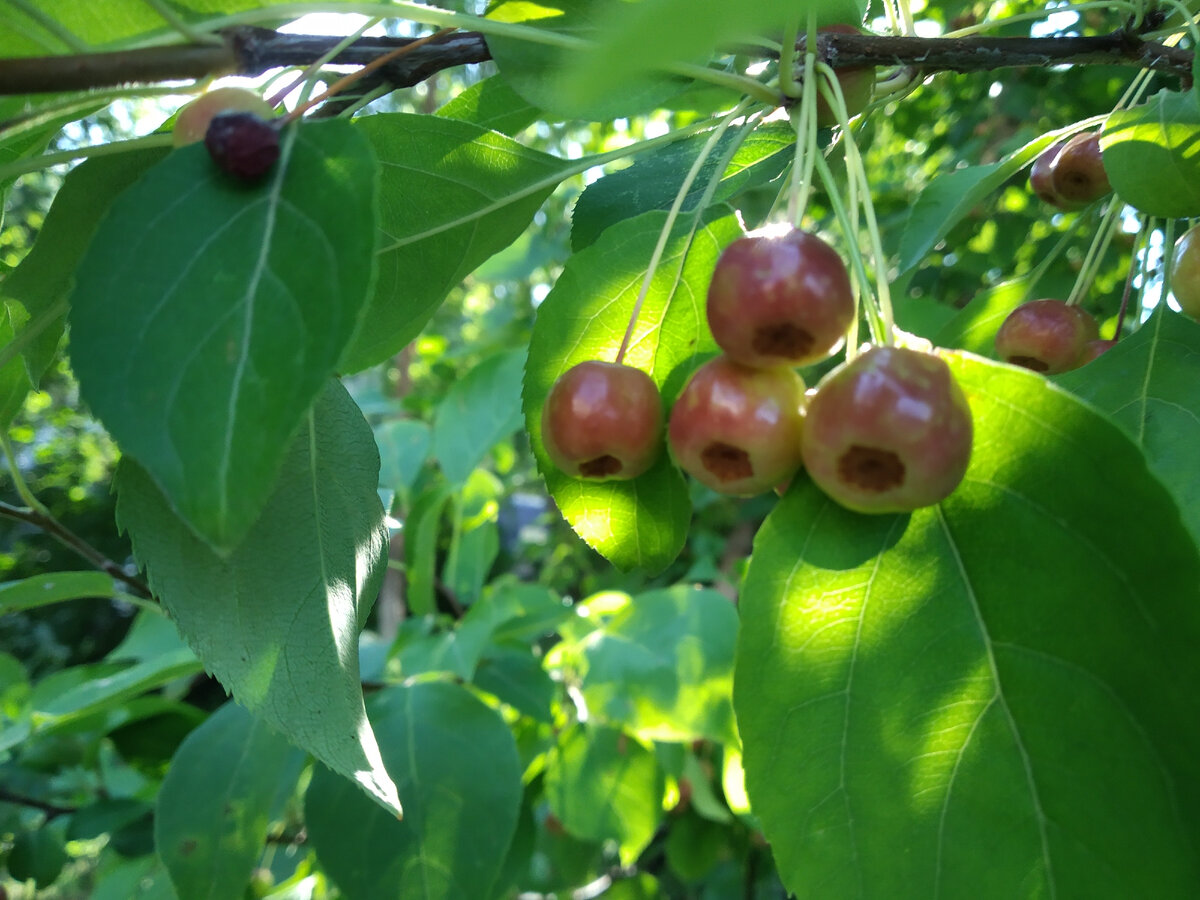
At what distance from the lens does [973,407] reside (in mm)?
679

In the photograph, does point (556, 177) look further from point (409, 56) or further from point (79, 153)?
point (79, 153)

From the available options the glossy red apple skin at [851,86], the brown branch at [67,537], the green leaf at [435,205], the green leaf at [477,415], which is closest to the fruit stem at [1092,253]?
the glossy red apple skin at [851,86]

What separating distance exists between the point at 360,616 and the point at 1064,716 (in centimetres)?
64

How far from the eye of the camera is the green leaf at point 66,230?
0.85 metres

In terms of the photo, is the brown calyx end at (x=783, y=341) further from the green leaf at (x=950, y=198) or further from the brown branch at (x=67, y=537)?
the brown branch at (x=67, y=537)

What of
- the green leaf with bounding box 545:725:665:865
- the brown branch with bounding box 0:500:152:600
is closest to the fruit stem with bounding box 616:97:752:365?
the brown branch with bounding box 0:500:152:600

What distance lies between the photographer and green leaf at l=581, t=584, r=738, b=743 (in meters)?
1.99

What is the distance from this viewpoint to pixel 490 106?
3.89ft

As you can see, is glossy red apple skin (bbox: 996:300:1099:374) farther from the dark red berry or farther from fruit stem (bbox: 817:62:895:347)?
the dark red berry

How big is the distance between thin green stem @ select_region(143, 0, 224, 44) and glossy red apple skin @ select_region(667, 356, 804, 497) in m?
0.49

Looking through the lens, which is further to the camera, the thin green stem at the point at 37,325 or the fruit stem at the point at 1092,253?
the fruit stem at the point at 1092,253

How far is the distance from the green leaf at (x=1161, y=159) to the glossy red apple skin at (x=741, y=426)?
1.81 ft

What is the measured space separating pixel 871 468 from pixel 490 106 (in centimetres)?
83

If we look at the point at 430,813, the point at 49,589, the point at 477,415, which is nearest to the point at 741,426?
the point at 430,813
